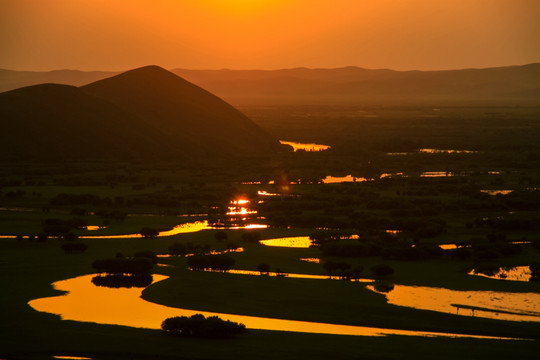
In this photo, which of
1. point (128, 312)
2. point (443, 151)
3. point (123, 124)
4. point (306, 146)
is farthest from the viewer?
point (306, 146)

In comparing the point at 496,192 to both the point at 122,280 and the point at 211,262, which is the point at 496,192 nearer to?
the point at 211,262

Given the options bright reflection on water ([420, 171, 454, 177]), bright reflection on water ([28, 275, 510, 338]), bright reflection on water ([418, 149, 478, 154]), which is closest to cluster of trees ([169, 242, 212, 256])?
bright reflection on water ([28, 275, 510, 338])

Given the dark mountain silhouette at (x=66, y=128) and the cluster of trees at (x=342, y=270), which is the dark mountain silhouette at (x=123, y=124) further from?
the cluster of trees at (x=342, y=270)

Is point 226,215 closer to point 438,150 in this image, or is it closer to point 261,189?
point 261,189

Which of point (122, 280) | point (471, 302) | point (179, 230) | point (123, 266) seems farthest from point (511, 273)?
point (179, 230)

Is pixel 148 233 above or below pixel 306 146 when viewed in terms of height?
below

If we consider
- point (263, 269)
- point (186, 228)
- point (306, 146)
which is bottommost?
point (263, 269)

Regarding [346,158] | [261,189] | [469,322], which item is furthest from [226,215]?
[346,158]

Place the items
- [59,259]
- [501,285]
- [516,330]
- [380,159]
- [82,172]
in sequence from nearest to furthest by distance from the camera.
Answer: [516,330]
[501,285]
[59,259]
[82,172]
[380,159]
